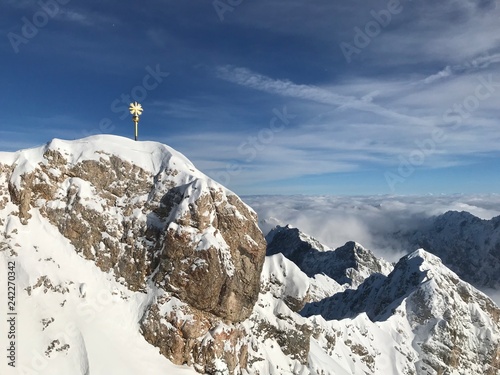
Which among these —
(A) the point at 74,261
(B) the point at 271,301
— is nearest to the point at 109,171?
(A) the point at 74,261

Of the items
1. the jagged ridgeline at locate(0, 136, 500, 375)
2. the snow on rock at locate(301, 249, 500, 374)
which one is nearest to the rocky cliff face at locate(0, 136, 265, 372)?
the jagged ridgeline at locate(0, 136, 500, 375)

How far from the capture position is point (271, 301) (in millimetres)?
70938

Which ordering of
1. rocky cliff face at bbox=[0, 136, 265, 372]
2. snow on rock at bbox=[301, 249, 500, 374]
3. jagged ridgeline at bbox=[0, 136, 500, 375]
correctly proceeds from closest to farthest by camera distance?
jagged ridgeline at bbox=[0, 136, 500, 375] → rocky cliff face at bbox=[0, 136, 265, 372] → snow on rock at bbox=[301, 249, 500, 374]

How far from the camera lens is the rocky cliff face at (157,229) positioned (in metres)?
53.8

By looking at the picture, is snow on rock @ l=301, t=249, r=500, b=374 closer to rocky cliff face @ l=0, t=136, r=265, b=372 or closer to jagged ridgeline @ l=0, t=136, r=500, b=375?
jagged ridgeline @ l=0, t=136, r=500, b=375

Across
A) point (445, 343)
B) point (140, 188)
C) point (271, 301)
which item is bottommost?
point (445, 343)

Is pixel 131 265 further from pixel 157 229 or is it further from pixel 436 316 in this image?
pixel 436 316

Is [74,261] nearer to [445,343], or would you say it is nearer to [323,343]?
[323,343]

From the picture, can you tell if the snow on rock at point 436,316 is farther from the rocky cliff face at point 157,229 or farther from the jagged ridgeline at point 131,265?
the rocky cliff face at point 157,229

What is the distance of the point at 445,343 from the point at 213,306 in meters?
89.6

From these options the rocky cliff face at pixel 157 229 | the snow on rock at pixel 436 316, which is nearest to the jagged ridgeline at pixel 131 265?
the rocky cliff face at pixel 157 229

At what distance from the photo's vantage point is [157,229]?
57250 millimetres

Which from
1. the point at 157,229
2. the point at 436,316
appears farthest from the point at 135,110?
the point at 436,316

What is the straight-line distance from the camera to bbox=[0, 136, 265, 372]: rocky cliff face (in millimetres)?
53781
